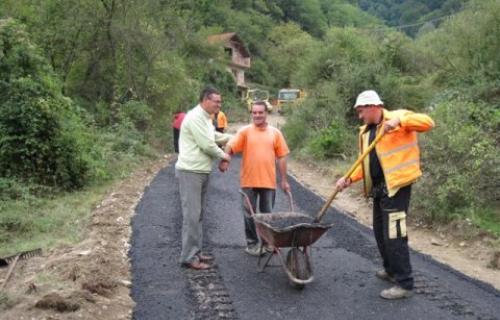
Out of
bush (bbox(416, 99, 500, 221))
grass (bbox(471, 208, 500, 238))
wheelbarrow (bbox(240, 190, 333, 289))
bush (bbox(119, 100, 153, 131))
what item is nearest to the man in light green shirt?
wheelbarrow (bbox(240, 190, 333, 289))

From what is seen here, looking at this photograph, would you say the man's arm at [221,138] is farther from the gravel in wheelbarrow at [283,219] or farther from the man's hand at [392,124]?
the man's hand at [392,124]

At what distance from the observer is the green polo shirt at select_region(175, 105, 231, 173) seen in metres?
5.92

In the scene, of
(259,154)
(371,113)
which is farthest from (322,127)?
(371,113)

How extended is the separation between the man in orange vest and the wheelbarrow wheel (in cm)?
73

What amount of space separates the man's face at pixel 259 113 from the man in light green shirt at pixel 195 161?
1.62 ft

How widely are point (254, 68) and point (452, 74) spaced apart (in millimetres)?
45359

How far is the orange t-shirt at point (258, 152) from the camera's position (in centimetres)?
647

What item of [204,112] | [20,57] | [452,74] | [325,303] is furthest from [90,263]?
[452,74]

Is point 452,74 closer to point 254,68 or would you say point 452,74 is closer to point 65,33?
point 65,33

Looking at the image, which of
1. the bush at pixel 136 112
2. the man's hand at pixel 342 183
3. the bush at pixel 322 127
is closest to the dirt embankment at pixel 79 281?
the man's hand at pixel 342 183

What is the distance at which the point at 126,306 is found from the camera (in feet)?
16.7

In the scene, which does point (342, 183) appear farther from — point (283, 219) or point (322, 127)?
point (322, 127)

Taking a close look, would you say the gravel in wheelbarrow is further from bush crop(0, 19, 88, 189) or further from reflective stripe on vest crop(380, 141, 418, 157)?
bush crop(0, 19, 88, 189)

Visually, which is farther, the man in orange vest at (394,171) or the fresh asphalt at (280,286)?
the man in orange vest at (394,171)
